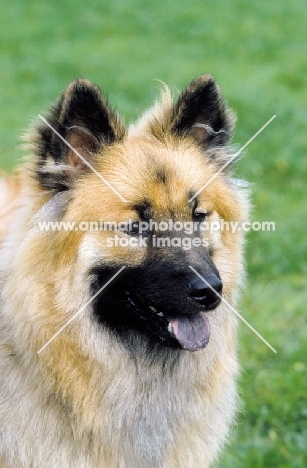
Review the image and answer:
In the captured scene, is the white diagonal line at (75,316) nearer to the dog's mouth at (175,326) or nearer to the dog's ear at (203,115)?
the dog's mouth at (175,326)

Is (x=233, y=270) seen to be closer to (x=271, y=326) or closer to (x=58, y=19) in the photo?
(x=271, y=326)

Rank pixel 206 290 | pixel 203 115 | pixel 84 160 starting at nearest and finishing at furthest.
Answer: pixel 206 290, pixel 84 160, pixel 203 115

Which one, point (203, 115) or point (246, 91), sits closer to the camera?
point (203, 115)

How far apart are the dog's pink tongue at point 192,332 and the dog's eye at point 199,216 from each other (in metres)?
0.47

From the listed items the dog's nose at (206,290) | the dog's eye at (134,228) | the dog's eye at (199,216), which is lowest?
the dog's nose at (206,290)

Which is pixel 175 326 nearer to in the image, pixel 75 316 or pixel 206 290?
pixel 206 290

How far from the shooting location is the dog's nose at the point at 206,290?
2.88 metres

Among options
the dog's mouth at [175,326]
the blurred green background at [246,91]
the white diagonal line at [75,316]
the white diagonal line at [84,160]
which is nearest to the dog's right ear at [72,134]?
the white diagonal line at [84,160]

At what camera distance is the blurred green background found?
4.21 meters

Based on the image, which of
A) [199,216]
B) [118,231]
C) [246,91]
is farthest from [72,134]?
[246,91]

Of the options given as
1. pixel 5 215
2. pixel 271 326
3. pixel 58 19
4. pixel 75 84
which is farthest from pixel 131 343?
pixel 58 19

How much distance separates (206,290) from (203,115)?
1090 mm

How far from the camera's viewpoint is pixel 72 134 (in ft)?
10.3

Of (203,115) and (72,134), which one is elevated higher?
(203,115)
